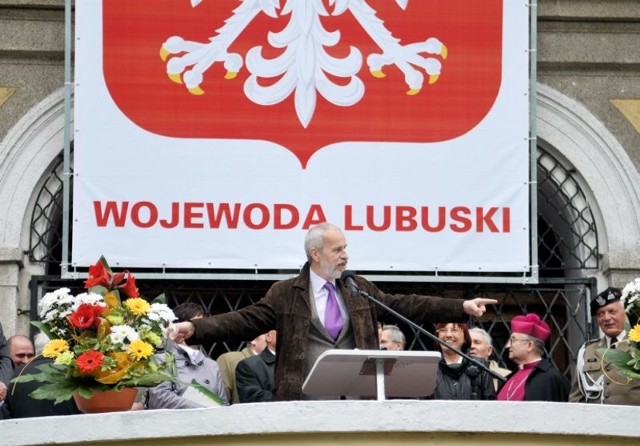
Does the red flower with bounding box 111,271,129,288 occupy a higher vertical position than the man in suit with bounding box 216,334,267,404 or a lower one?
higher

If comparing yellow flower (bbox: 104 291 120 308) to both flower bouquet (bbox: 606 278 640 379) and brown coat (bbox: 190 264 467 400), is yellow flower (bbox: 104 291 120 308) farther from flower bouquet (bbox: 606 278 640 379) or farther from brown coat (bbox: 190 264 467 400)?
flower bouquet (bbox: 606 278 640 379)

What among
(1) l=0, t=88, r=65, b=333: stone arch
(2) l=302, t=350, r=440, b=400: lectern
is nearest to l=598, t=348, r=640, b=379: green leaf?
(2) l=302, t=350, r=440, b=400: lectern

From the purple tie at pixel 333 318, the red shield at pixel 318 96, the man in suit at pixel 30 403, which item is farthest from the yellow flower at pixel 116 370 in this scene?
the red shield at pixel 318 96

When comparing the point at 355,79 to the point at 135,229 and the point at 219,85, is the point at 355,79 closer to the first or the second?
the point at 219,85

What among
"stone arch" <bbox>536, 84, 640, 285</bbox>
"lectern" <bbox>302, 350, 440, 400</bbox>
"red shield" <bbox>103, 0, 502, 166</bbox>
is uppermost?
"red shield" <bbox>103, 0, 502, 166</bbox>

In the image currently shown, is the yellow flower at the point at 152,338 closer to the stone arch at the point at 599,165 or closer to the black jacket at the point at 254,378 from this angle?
the black jacket at the point at 254,378

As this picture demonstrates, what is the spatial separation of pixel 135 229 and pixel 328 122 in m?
1.48

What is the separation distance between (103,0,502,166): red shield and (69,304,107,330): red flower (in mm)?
3725

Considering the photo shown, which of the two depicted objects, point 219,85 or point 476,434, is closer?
point 476,434

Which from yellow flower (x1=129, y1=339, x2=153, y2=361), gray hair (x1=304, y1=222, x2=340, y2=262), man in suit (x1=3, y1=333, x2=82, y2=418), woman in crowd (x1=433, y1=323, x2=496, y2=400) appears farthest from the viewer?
woman in crowd (x1=433, y1=323, x2=496, y2=400)

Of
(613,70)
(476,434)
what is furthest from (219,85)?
(476,434)

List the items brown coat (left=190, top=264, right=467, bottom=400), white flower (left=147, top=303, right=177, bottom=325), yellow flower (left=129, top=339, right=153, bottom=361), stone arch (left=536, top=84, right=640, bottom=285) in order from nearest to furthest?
yellow flower (left=129, top=339, right=153, bottom=361) < white flower (left=147, top=303, right=177, bottom=325) < brown coat (left=190, top=264, right=467, bottom=400) < stone arch (left=536, top=84, right=640, bottom=285)

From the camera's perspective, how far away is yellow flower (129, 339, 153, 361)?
23.6ft

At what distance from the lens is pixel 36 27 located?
11.4 meters
